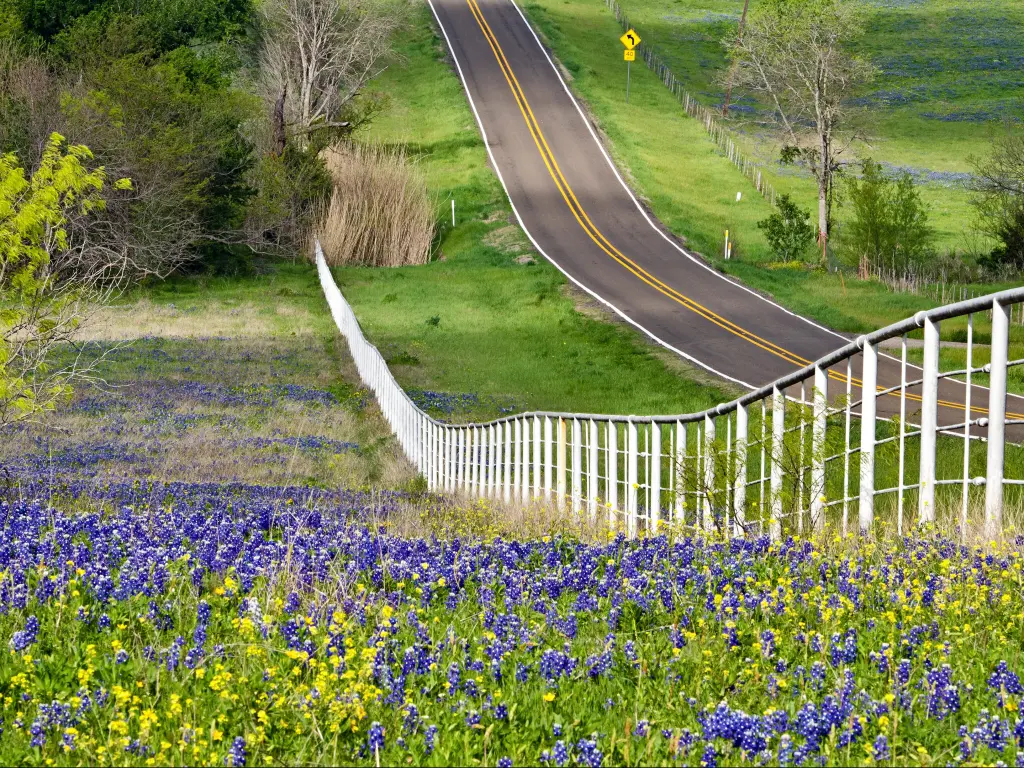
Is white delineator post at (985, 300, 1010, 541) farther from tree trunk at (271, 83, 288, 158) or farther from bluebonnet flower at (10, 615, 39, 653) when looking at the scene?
tree trunk at (271, 83, 288, 158)

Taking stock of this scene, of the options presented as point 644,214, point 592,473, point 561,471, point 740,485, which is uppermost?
point 644,214

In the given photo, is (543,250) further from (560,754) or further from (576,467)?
(560,754)

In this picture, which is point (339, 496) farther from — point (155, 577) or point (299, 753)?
point (299, 753)

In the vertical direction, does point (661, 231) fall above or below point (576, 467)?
above

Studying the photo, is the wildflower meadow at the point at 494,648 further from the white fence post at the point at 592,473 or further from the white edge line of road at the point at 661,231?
the white edge line of road at the point at 661,231

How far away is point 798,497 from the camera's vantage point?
33.2 ft

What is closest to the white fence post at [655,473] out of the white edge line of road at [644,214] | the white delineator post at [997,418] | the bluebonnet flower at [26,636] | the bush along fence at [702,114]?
the white delineator post at [997,418]

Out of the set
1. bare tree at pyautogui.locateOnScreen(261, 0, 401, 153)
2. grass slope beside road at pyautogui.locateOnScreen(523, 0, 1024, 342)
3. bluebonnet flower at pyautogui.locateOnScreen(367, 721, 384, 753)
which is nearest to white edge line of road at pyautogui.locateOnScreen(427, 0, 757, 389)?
grass slope beside road at pyautogui.locateOnScreen(523, 0, 1024, 342)

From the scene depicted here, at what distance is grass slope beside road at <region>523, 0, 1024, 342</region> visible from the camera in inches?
1853

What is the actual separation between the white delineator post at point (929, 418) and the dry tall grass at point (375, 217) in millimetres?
53279

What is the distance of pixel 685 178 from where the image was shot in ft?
240

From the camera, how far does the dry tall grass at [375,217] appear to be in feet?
200

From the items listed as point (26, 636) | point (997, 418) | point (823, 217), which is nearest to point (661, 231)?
point (823, 217)

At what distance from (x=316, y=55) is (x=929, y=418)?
62872mm
